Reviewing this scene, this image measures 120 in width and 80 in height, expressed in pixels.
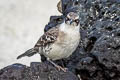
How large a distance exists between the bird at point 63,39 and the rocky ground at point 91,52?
0.19 m

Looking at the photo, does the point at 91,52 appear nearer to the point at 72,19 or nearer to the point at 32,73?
the point at 72,19

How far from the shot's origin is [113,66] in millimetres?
7129

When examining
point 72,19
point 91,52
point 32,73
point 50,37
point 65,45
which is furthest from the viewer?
point 50,37

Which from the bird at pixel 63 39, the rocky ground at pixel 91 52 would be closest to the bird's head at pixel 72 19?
the bird at pixel 63 39

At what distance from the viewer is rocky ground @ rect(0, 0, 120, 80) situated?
22.4 feet

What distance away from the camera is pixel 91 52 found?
743 cm

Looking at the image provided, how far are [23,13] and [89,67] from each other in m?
11.7

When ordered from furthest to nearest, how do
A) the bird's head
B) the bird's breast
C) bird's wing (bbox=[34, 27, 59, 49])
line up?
bird's wing (bbox=[34, 27, 59, 49]), the bird's breast, the bird's head

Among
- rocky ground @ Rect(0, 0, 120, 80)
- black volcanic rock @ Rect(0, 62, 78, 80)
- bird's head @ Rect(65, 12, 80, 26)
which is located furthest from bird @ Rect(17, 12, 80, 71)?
black volcanic rock @ Rect(0, 62, 78, 80)

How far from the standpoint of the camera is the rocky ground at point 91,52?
684 cm

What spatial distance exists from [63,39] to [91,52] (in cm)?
57

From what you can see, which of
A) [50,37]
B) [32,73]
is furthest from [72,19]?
[32,73]

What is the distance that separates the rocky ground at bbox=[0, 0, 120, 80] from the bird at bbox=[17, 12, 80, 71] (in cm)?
19

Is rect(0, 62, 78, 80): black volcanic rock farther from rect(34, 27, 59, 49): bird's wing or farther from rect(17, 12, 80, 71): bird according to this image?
rect(34, 27, 59, 49): bird's wing
